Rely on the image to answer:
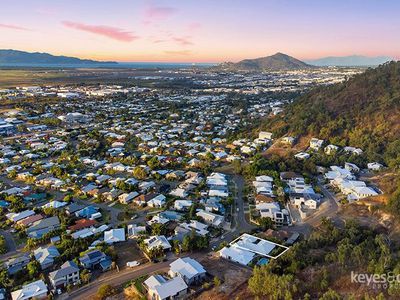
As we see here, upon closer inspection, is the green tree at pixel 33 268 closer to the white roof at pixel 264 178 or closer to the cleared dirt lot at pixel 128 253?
the cleared dirt lot at pixel 128 253

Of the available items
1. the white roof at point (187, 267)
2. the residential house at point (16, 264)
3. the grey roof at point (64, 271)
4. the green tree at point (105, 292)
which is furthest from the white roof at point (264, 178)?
the residential house at point (16, 264)

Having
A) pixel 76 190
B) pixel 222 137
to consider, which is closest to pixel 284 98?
pixel 222 137

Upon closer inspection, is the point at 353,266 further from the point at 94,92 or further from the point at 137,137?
the point at 94,92

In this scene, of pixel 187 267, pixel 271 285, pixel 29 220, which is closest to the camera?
pixel 271 285

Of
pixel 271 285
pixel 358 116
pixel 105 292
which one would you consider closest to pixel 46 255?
pixel 105 292

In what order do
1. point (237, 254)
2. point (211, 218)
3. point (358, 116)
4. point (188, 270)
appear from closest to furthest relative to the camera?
point (188, 270) < point (237, 254) < point (211, 218) < point (358, 116)

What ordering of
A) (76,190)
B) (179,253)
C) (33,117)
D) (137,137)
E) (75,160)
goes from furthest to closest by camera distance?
(33,117)
(137,137)
(75,160)
(76,190)
(179,253)

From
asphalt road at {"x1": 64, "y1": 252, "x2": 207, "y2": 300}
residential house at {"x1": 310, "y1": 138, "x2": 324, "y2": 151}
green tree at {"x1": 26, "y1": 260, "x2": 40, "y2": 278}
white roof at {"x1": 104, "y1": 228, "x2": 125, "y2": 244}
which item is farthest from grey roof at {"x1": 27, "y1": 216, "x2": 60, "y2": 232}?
residential house at {"x1": 310, "y1": 138, "x2": 324, "y2": 151}

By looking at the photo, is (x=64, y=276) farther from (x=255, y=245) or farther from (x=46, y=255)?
(x=255, y=245)
